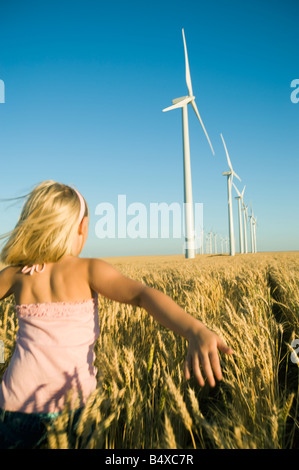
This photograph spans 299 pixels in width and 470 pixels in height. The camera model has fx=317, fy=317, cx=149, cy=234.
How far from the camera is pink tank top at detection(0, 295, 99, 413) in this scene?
1468mm

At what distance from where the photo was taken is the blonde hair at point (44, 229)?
1674 mm

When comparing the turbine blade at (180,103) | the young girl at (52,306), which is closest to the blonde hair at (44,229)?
the young girl at (52,306)

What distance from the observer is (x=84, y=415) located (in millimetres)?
1084

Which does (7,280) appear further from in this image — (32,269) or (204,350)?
(204,350)

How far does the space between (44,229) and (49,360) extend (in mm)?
653

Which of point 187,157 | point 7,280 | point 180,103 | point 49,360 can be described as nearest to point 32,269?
point 7,280

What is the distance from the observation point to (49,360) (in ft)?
4.99

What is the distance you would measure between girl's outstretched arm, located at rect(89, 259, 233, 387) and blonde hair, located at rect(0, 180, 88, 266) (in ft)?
0.78

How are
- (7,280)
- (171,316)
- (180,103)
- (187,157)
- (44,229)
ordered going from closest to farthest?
(171,316) → (44,229) → (7,280) → (180,103) → (187,157)

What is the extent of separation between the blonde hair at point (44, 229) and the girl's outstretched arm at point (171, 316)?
24 centimetres

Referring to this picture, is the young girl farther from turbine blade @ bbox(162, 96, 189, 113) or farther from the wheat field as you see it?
turbine blade @ bbox(162, 96, 189, 113)
